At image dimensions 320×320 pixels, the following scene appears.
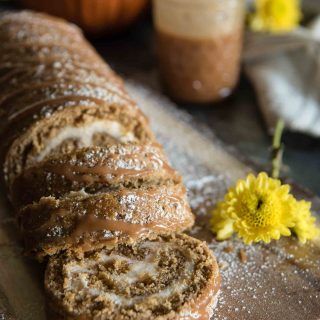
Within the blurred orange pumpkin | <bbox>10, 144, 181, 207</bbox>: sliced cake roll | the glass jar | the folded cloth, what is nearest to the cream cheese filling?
<bbox>10, 144, 181, 207</bbox>: sliced cake roll

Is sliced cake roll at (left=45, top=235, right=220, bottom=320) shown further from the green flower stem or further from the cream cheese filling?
the green flower stem

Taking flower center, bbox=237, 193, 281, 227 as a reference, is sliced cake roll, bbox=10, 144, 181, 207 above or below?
above

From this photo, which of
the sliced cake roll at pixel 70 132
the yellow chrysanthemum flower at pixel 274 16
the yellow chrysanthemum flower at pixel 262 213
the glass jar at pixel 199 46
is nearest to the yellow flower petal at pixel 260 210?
the yellow chrysanthemum flower at pixel 262 213

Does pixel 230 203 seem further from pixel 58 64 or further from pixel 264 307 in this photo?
pixel 58 64

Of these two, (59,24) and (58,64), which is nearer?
(58,64)

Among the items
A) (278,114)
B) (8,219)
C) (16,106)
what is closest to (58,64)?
(16,106)

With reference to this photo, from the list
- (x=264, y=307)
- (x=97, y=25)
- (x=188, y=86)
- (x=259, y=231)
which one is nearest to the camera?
(x=264, y=307)
